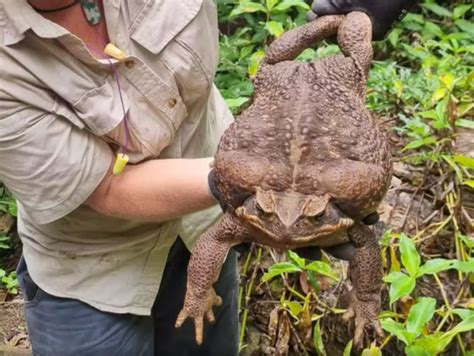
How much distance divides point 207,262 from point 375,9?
2.40 feet

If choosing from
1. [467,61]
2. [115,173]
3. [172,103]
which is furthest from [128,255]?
[467,61]

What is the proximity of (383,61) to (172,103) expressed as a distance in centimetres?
255

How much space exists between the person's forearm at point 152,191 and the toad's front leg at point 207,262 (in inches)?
5.9

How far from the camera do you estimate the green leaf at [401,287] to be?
207cm

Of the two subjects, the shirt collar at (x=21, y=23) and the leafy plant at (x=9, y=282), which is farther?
the leafy plant at (x=9, y=282)

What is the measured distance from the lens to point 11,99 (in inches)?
67.3

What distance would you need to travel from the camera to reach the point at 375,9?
1.88m

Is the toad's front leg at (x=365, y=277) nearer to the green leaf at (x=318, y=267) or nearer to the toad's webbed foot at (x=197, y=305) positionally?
the toad's webbed foot at (x=197, y=305)

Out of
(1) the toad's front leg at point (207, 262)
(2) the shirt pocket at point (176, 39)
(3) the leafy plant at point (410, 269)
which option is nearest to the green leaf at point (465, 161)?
(3) the leafy plant at point (410, 269)

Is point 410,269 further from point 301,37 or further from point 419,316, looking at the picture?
point 301,37

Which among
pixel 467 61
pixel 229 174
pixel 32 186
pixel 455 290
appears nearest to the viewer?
pixel 229 174

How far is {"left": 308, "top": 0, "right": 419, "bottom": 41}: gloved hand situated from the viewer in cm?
187

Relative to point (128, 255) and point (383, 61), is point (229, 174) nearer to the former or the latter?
point (128, 255)

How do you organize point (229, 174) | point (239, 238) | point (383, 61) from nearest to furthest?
point (229, 174) → point (239, 238) → point (383, 61)
